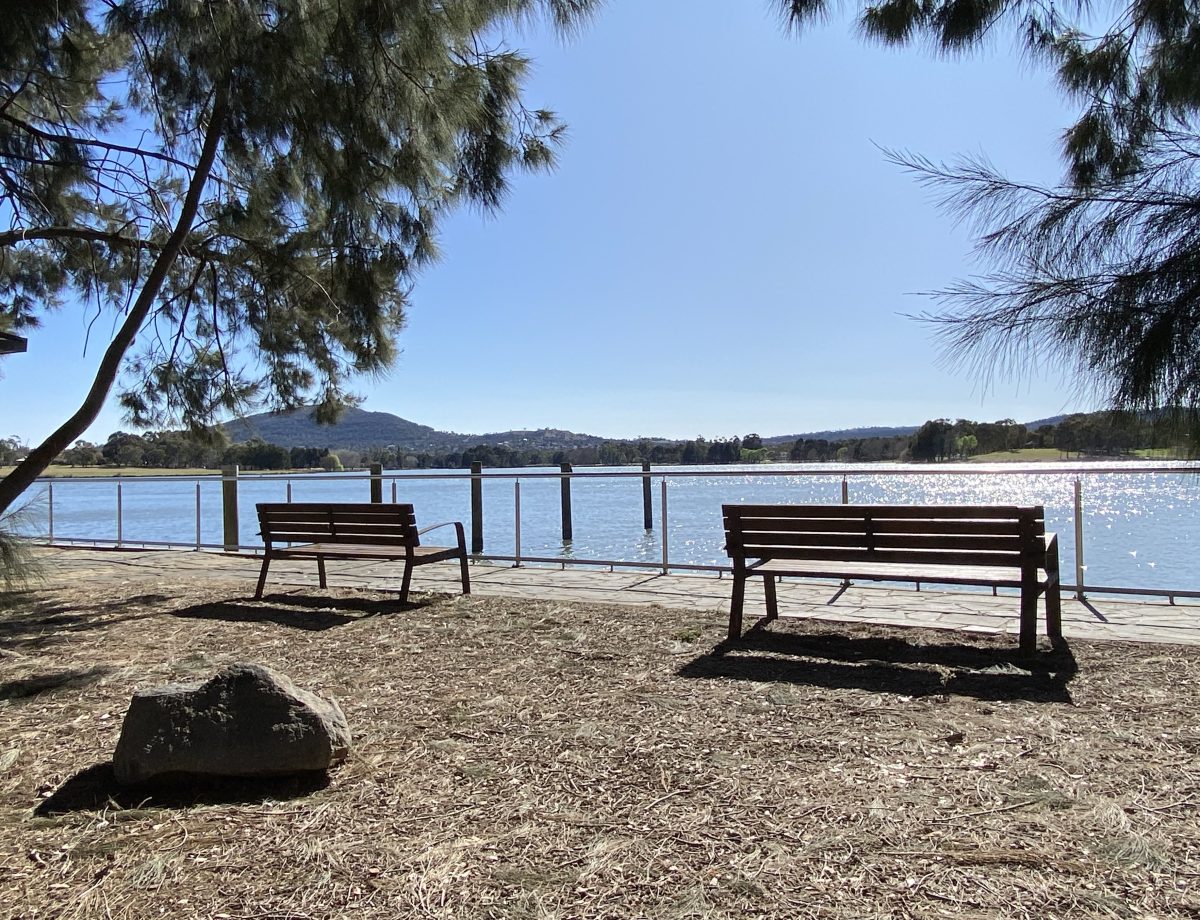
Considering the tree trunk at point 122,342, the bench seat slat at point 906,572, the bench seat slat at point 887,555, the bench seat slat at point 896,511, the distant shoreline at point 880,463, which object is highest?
the tree trunk at point 122,342

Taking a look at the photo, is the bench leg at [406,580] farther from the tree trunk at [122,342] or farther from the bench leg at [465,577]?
the tree trunk at [122,342]

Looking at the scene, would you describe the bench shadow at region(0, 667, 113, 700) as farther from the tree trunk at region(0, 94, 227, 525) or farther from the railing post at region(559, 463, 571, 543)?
the railing post at region(559, 463, 571, 543)

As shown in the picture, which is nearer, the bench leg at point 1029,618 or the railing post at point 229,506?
the bench leg at point 1029,618

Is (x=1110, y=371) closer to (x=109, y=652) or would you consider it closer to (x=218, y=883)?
(x=218, y=883)

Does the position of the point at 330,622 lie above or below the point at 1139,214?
below

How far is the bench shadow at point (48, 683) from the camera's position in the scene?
387 cm

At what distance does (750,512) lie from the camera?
15.8 ft

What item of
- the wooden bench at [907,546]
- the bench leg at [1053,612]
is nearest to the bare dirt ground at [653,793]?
the bench leg at [1053,612]

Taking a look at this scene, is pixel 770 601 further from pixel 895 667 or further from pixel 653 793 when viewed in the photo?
pixel 653 793

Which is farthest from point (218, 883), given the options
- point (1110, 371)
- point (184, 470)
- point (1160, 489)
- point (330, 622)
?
point (184, 470)

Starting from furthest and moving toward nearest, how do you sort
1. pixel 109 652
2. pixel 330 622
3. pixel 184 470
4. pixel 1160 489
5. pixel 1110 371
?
pixel 184 470, pixel 1160 489, pixel 330 622, pixel 109 652, pixel 1110 371

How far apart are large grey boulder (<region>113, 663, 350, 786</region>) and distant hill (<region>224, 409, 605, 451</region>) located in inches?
206

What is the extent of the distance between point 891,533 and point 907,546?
107mm

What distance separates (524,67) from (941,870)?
4.66m
